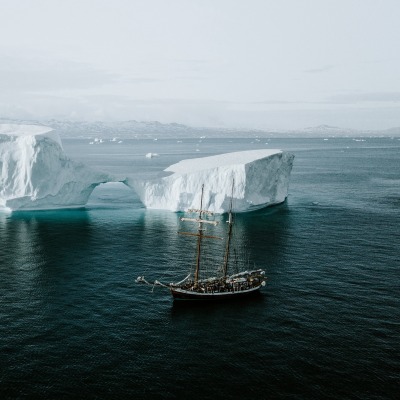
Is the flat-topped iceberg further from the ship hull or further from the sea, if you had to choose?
the ship hull

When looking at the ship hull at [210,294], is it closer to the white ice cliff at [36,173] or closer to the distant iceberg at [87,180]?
the distant iceberg at [87,180]

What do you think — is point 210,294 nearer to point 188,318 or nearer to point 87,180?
point 188,318

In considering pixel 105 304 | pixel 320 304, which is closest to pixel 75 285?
pixel 105 304

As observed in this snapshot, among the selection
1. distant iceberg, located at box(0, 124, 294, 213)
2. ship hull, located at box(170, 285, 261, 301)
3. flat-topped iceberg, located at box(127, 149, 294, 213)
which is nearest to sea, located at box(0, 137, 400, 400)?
ship hull, located at box(170, 285, 261, 301)

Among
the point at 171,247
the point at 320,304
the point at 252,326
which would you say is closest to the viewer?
the point at 252,326

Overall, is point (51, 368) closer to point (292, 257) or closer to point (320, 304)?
point (320, 304)
